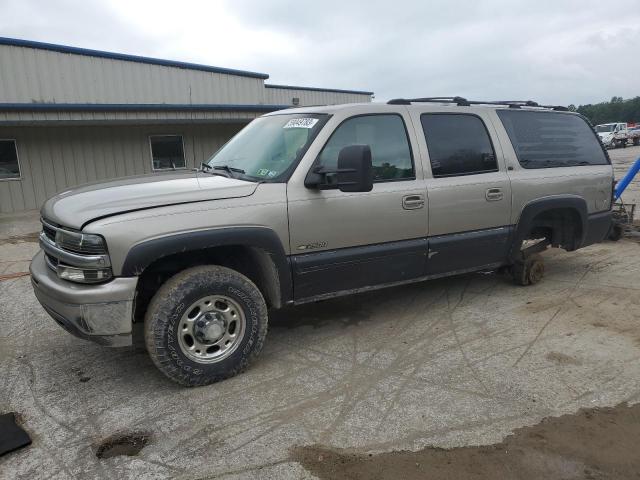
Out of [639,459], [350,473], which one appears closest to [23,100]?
[350,473]

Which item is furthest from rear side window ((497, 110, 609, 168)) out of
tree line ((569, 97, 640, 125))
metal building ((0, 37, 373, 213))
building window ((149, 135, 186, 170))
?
tree line ((569, 97, 640, 125))

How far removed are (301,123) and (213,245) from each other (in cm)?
140

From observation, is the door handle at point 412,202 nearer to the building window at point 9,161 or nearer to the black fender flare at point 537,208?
the black fender flare at point 537,208

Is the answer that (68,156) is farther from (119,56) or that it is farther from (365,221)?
(365,221)

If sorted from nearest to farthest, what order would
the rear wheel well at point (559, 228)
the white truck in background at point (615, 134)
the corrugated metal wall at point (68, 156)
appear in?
the rear wheel well at point (559, 228)
the corrugated metal wall at point (68, 156)
the white truck in background at point (615, 134)

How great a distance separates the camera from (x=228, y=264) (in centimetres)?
389

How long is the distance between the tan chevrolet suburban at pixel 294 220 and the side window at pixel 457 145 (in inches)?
0.5

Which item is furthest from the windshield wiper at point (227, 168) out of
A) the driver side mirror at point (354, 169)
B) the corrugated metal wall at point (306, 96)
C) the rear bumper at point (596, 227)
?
the corrugated metal wall at point (306, 96)

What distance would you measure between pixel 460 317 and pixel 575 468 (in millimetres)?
2219

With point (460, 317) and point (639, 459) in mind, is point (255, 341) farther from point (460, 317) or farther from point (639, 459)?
point (639, 459)

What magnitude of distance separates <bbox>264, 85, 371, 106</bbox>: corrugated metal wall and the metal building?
250 inches

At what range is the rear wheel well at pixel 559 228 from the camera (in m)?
5.40

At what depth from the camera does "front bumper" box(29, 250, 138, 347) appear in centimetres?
315

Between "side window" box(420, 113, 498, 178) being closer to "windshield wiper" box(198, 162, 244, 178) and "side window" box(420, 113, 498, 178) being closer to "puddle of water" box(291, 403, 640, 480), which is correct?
"windshield wiper" box(198, 162, 244, 178)
